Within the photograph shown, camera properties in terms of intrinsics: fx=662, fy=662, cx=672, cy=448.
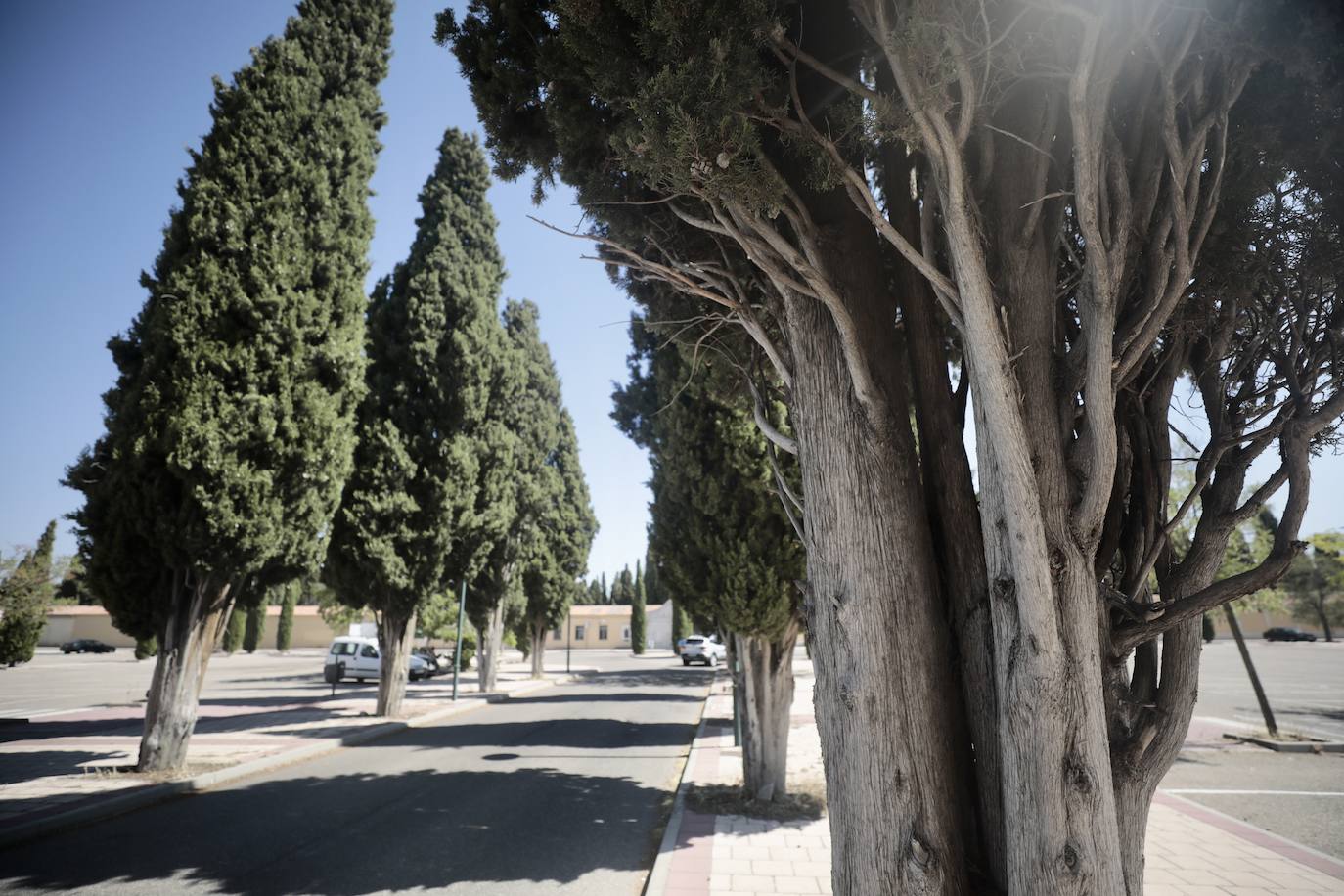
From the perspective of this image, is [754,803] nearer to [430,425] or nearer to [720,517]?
[720,517]

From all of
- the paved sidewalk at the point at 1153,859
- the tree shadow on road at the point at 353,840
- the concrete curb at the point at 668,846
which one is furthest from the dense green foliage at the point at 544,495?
the paved sidewalk at the point at 1153,859

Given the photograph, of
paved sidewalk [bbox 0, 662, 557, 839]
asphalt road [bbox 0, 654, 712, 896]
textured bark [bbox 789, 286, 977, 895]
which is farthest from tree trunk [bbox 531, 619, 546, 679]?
textured bark [bbox 789, 286, 977, 895]

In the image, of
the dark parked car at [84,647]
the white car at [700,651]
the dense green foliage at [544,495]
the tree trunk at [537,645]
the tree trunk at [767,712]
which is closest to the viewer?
the tree trunk at [767,712]

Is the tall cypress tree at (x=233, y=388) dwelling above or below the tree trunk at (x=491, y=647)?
above

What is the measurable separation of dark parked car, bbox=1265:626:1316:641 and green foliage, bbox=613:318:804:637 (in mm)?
61922

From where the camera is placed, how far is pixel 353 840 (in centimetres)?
639

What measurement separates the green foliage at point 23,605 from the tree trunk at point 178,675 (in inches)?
472

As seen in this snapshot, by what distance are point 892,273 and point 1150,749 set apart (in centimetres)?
276

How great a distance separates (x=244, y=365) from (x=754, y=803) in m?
8.81

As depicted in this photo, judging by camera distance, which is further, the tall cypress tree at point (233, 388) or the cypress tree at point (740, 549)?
the tall cypress tree at point (233, 388)

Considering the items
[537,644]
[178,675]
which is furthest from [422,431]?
[537,644]

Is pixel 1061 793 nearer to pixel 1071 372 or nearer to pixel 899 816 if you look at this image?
pixel 899 816

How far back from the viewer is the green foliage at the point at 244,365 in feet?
28.8

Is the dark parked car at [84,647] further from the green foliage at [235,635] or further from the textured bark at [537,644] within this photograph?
the textured bark at [537,644]
